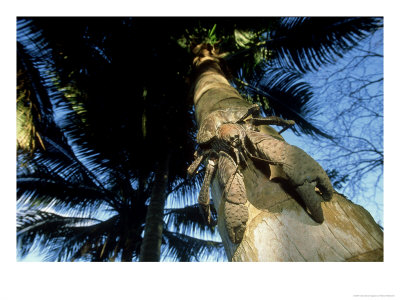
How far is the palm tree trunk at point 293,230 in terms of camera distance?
721 mm

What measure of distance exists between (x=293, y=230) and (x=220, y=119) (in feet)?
1.78

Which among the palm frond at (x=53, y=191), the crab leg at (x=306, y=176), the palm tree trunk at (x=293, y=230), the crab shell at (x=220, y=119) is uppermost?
the palm frond at (x=53, y=191)

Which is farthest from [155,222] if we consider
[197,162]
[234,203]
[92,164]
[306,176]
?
[306,176]

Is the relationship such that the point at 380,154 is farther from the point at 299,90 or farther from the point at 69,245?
the point at 69,245

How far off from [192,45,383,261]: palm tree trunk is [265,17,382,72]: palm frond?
2.63m

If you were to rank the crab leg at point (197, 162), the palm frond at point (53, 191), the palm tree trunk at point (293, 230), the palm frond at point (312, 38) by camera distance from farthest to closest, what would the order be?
1. the palm frond at point (53, 191)
2. the palm frond at point (312, 38)
3. the crab leg at point (197, 162)
4. the palm tree trunk at point (293, 230)

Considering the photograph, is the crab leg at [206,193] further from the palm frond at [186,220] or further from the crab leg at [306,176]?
the palm frond at [186,220]

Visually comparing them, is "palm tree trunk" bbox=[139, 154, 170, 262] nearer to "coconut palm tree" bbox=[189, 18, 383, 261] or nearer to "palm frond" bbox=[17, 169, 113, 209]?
"palm frond" bbox=[17, 169, 113, 209]

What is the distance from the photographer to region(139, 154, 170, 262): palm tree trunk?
3.15 m

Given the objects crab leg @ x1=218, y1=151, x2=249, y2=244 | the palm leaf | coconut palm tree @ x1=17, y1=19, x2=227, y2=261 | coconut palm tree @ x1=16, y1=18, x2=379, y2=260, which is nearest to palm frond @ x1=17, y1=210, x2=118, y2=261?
coconut palm tree @ x1=17, y1=19, x2=227, y2=261

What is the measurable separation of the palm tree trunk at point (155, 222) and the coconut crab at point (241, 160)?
7.92 ft

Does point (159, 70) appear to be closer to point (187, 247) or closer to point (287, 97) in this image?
point (287, 97)

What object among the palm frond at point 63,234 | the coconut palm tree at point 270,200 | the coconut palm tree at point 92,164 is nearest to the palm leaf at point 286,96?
the coconut palm tree at point 92,164
